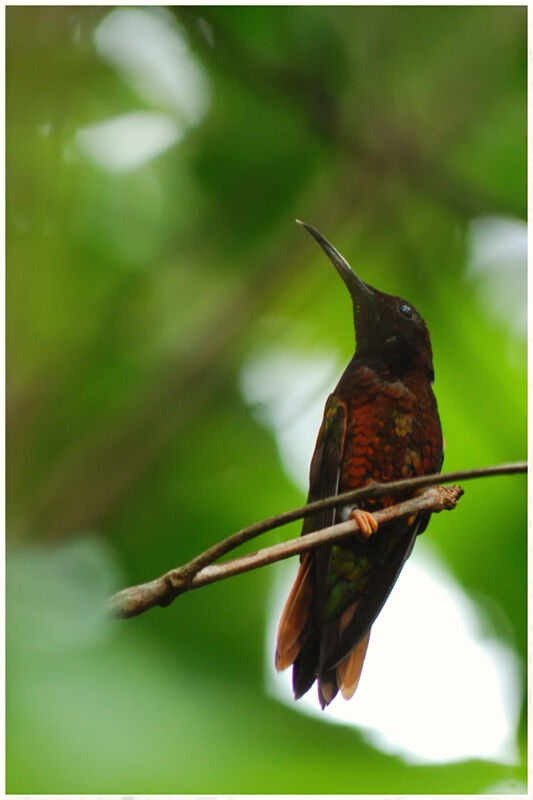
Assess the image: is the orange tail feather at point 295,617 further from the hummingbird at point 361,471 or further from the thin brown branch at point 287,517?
the thin brown branch at point 287,517

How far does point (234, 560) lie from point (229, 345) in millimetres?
261

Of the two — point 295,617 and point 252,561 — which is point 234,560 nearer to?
point 252,561

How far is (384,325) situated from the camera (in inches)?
45.6

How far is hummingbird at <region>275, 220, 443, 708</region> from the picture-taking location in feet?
3.71

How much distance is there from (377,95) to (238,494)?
0.53m

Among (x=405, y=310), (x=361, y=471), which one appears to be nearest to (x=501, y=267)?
(x=405, y=310)

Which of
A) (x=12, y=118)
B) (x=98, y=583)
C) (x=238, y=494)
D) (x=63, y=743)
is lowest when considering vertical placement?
(x=63, y=743)

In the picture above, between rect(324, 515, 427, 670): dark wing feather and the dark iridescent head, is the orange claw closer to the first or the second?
rect(324, 515, 427, 670): dark wing feather

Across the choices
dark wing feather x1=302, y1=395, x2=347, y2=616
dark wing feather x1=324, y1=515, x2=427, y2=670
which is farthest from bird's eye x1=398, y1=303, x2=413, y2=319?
dark wing feather x1=324, y1=515, x2=427, y2=670

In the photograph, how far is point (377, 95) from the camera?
1.08 m

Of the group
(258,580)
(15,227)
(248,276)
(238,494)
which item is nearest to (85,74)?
(15,227)

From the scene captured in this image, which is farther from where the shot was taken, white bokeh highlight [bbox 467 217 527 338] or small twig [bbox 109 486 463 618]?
white bokeh highlight [bbox 467 217 527 338]

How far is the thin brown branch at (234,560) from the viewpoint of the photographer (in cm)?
86

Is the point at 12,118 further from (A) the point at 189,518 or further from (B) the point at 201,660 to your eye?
(B) the point at 201,660
